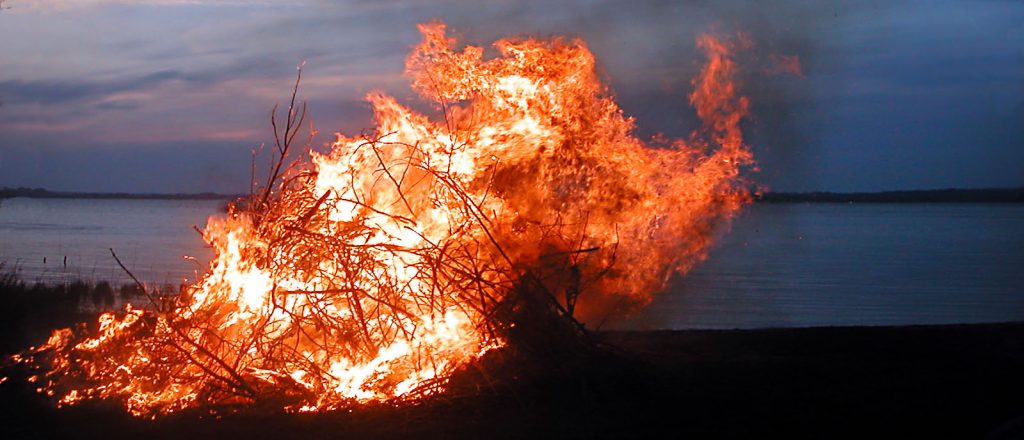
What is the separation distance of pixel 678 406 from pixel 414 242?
2814 millimetres

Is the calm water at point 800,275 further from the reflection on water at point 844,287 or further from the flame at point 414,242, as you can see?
the flame at point 414,242

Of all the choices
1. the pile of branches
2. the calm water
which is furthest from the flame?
the calm water

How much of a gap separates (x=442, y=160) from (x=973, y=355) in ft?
17.5

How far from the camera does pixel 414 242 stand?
29.4 feet

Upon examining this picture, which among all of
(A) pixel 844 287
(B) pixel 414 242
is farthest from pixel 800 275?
(B) pixel 414 242

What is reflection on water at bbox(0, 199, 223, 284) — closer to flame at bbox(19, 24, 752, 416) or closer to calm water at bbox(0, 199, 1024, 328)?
calm water at bbox(0, 199, 1024, 328)

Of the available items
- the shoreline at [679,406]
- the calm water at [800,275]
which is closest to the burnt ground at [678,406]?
the shoreline at [679,406]

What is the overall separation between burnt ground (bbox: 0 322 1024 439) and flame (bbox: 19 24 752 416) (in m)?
0.41

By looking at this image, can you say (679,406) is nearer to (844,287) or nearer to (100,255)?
(844,287)

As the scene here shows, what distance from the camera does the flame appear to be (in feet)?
27.7

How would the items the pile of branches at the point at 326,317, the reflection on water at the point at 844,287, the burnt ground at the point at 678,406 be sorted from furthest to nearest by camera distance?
the reflection on water at the point at 844,287 < the pile of branches at the point at 326,317 < the burnt ground at the point at 678,406

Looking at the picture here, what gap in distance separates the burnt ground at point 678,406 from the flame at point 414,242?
41 cm

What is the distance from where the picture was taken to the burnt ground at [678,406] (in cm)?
715

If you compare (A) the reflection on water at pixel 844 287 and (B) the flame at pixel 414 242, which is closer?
(B) the flame at pixel 414 242
